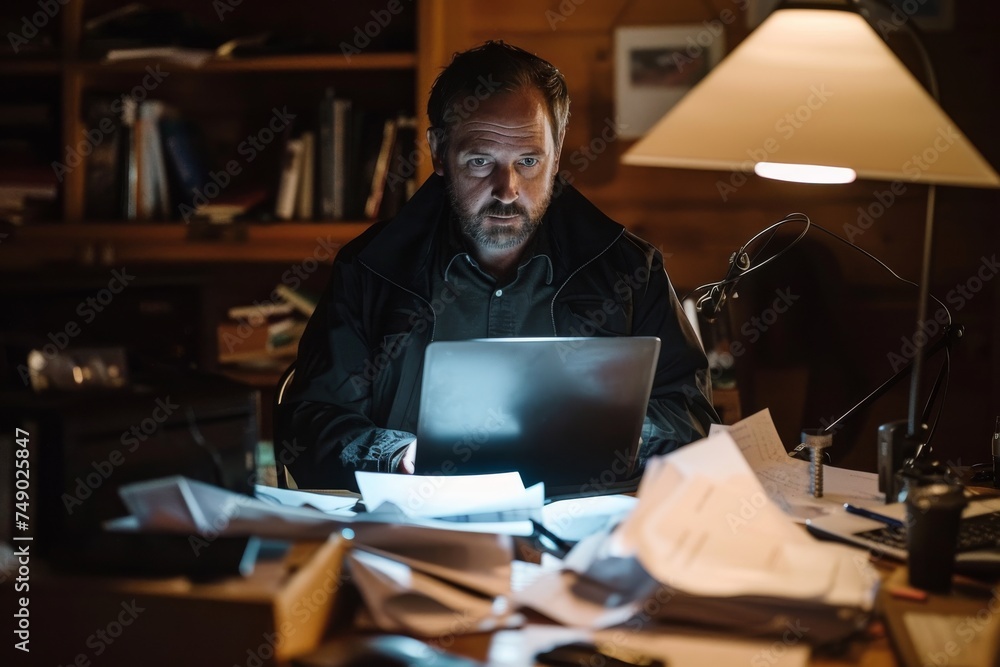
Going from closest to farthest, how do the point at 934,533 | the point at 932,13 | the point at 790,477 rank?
1. the point at 934,533
2. the point at 790,477
3. the point at 932,13

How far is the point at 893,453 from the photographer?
128cm

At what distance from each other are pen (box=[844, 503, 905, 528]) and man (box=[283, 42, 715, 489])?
56 centimetres

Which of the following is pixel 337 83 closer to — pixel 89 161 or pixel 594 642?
pixel 89 161

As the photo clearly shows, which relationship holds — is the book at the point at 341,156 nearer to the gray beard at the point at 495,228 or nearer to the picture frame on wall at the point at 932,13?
the gray beard at the point at 495,228

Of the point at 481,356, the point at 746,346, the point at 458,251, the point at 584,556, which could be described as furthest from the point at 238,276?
the point at 584,556

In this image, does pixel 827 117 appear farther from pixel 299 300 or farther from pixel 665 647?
pixel 299 300

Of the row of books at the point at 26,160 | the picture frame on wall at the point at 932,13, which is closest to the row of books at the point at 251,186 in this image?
the row of books at the point at 26,160

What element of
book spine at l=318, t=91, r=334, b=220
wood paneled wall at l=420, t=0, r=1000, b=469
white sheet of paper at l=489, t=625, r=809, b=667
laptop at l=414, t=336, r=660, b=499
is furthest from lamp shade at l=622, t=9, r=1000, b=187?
book spine at l=318, t=91, r=334, b=220

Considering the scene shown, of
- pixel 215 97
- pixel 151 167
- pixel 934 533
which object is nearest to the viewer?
pixel 934 533

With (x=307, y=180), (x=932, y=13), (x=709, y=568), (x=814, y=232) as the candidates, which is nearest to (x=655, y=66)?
(x=814, y=232)

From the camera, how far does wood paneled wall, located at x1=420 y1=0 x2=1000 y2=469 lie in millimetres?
2824

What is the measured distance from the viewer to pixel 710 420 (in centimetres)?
177

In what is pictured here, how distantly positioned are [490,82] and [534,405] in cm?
88

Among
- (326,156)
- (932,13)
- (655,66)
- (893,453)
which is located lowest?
(893,453)
